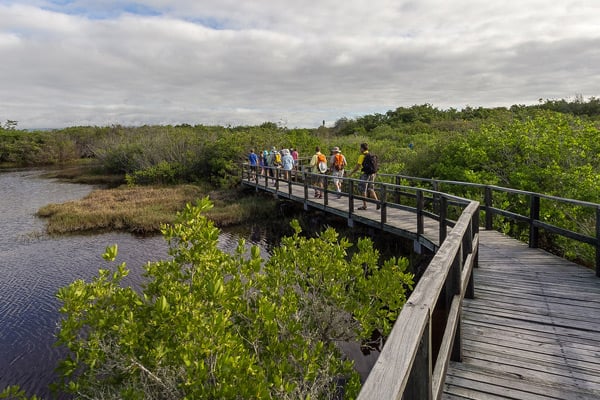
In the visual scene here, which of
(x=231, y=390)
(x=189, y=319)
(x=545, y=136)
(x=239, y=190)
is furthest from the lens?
(x=239, y=190)

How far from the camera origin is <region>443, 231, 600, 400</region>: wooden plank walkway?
2.77 m

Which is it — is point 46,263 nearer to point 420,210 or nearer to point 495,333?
point 420,210

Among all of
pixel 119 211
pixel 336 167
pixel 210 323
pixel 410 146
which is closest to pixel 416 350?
pixel 210 323

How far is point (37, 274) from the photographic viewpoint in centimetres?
1053

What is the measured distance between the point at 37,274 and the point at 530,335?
11.3 metres

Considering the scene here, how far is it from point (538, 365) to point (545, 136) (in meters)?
8.84

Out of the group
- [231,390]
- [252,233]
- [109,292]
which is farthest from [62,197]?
[231,390]

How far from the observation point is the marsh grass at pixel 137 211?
15938 mm

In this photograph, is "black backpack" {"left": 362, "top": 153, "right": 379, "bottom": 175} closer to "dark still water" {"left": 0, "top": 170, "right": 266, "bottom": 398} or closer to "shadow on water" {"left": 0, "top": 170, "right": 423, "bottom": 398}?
"shadow on water" {"left": 0, "top": 170, "right": 423, "bottom": 398}

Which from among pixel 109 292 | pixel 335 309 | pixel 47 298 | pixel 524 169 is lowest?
pixel 47 298

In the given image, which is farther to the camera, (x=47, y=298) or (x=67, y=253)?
(x=67, y=253)

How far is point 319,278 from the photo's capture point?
17.3 feet

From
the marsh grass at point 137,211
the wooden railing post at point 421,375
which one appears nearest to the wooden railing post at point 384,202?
the wooden railing post at point 421,375

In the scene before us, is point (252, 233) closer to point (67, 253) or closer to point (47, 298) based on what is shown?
point (67, 253)
